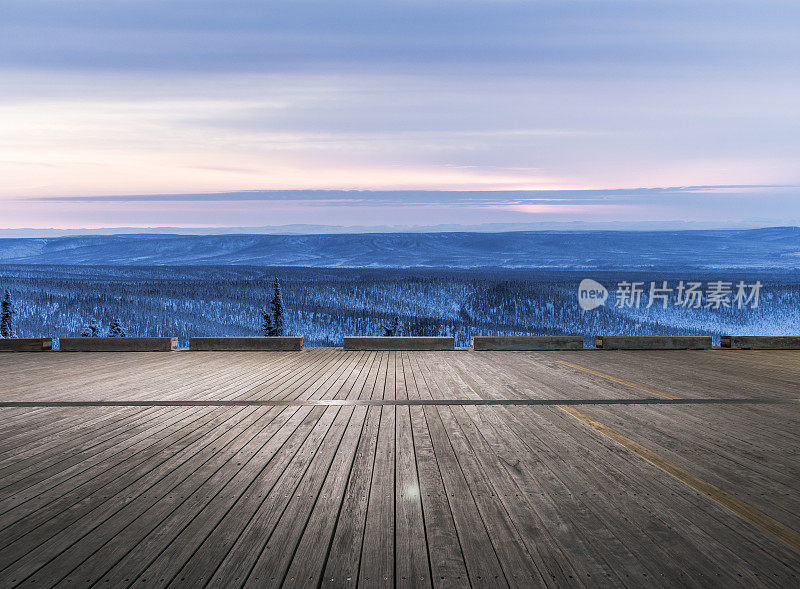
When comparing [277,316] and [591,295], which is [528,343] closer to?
[277,316]

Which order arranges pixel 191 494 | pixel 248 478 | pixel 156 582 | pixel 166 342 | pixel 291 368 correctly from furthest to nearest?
pixel 166 342 → pixel 291 368 → pixel 248 478 → pixel 191 494 → pixel 156 582

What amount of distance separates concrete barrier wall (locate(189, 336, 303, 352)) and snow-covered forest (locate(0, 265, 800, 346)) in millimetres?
93224

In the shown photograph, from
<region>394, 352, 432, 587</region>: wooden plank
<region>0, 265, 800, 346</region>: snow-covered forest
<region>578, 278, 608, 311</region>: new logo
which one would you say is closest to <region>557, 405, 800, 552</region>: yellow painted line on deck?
<region>394, 352, 432, 587</region>: wooden plank

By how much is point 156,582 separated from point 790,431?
5.75 metres

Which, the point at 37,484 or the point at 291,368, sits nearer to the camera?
the point at 37,484

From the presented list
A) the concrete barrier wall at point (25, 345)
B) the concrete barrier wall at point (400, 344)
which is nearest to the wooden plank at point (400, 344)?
the concrete barrier wall at point (400, 344)

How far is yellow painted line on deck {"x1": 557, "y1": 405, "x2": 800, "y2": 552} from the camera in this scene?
11.1ft

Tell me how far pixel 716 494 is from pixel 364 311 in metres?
126

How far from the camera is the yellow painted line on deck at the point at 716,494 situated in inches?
134

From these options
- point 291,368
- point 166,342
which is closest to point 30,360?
point 166,342

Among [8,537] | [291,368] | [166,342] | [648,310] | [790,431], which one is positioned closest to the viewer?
[8,537]

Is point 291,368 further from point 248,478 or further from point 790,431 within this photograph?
point 790,431

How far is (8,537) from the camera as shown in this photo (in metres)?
3.32

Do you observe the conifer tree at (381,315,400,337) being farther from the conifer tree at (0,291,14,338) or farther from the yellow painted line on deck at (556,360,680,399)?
the yellow painted line on deck at (556,360,680,399)
